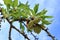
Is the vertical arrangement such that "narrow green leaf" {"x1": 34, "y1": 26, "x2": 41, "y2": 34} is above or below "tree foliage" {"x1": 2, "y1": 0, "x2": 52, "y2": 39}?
below

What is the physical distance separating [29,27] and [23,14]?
0.10 meters

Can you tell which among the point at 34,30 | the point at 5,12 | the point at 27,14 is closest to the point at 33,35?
the point at 34,30

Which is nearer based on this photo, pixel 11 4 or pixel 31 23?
pixel 31 23

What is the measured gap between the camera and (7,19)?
2.91 ft

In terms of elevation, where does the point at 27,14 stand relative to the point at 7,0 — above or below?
below

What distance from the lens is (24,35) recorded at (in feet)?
2.74

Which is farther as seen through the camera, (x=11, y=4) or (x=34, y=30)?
(x=11, y=4)

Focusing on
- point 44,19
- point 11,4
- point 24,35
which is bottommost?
point 24,35

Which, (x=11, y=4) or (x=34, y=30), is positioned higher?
(x=11, y=4)

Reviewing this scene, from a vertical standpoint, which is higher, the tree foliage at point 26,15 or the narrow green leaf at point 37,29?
the tree foliage at point 26,15

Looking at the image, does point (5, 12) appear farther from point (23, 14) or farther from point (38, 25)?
point (38, 25)

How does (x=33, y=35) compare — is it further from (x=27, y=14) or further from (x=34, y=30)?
(x=27, y=14)

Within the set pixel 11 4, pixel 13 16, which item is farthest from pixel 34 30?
pixel 11 4

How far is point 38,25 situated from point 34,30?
0.06 meters
